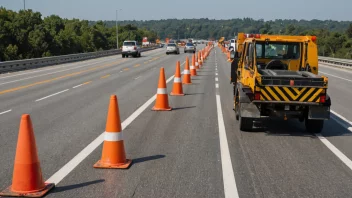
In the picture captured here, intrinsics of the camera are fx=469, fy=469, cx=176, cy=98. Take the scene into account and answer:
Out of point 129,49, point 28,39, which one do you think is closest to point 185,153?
point 129,49

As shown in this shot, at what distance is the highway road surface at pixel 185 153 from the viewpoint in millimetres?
5957

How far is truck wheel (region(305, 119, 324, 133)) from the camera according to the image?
31.7ft

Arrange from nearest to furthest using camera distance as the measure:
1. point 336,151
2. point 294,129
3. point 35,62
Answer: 1. point 336,151
2. point 294,129
3. point 35,62

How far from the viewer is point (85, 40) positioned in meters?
95.9

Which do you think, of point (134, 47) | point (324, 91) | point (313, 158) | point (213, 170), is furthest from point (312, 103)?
point (134, 47)

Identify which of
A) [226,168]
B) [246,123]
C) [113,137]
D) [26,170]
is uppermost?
[113,137]

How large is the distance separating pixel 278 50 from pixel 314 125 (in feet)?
7.75

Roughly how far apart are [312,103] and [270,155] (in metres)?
2.03

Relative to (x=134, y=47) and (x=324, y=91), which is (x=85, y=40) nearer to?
(x=134, y=47)

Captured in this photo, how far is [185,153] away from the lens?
25.5 feet

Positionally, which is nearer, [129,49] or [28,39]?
[129,49]

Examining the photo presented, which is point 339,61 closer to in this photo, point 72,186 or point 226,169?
point 226,169

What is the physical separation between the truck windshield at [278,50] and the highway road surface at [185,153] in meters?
1.60

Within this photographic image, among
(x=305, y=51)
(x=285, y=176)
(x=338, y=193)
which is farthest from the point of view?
(x=305, y=51)
